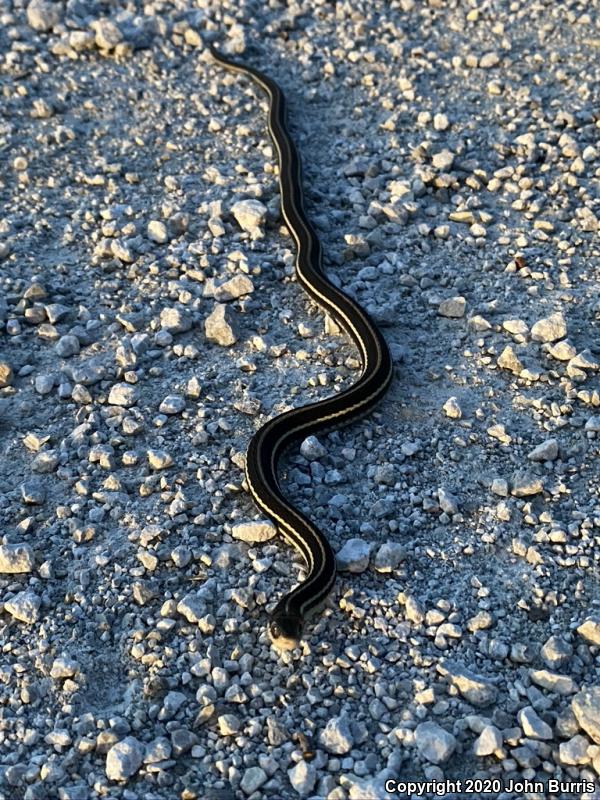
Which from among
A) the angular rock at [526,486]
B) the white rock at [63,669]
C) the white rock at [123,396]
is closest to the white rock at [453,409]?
the angular rock at [526,486]

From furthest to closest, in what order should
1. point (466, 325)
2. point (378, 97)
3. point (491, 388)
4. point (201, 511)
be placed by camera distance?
point (378, 97), point (466, 325), point (491, 388), point (201, 511)

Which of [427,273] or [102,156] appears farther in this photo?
[102,156]

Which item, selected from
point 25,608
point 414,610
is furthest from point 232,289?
point 414,610

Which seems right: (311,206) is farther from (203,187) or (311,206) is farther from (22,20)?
(22,20)

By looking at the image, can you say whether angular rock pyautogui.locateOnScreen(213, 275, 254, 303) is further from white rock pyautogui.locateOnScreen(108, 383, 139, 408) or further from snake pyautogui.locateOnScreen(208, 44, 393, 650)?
white rock pyautogui.locateOnScreen(108, 383, 139, 408)

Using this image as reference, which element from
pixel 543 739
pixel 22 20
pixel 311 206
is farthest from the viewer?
pixel 22 20

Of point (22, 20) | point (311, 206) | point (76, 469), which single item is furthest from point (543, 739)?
point (22, 20)

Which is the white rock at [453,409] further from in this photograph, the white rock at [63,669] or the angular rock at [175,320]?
the white rock at [63,669]
